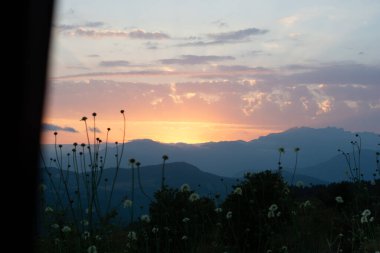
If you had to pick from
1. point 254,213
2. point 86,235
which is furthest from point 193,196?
point 86,235

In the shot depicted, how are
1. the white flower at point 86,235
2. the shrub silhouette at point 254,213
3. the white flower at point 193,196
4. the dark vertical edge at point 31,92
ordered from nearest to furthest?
the dark vertical edge at point 31,92
the white flower at point 86,235
the white flower at point 193,196
the shrub silhouette at point 254,213

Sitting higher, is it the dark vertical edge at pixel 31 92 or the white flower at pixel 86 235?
the dark vertical edge at pixel 31 92

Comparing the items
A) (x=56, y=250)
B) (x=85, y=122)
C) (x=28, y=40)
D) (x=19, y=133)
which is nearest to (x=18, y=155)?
(x=19, y=133)

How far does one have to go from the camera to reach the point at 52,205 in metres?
7.95

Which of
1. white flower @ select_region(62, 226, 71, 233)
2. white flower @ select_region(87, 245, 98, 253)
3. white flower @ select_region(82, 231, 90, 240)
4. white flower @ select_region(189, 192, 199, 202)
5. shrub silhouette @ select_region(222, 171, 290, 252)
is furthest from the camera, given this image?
shrub silhouette @ select_region(222, 171, 290, 252)

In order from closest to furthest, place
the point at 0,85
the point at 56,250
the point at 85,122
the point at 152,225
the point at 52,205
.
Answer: the point at 0,85, the point at 85,122, the point at 56,250, the point at 52,205, the point at 152,225

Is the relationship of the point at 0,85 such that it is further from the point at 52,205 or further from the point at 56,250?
the point at 52,205

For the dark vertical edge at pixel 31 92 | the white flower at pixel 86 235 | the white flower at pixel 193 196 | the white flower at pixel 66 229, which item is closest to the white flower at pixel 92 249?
the white flower at pixel 86 235

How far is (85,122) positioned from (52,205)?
6.58ft

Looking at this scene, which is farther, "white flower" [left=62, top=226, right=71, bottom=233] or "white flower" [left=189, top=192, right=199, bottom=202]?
"white flower" [left=189, top=192, right=199, bottom=202]

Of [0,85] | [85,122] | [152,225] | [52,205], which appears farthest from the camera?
[152,225]

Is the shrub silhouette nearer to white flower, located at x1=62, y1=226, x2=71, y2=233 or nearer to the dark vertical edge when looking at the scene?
white flower, located at x1=62, y1=226, x2=71, y2=233

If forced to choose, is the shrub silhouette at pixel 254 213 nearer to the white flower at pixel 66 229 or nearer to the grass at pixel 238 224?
the grass at pixel 238 224

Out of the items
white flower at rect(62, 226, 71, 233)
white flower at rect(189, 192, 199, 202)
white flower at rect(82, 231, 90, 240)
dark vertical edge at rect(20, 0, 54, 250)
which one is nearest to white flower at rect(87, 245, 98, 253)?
white flower at rect(82, 231, 90, 240)
